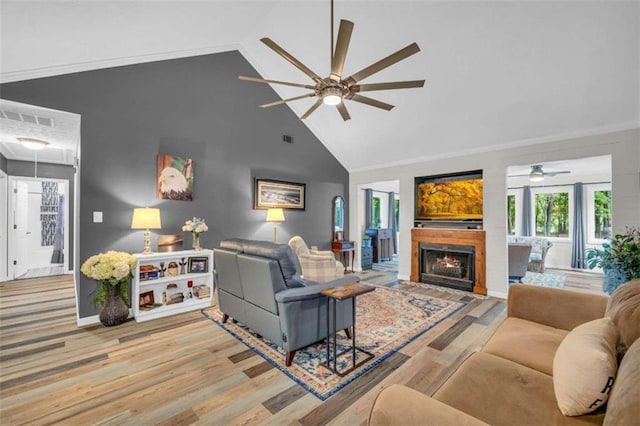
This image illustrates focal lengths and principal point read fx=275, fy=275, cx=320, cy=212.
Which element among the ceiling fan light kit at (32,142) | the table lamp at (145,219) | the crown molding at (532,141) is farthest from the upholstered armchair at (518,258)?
the ceiling fan light kit at (32,142)

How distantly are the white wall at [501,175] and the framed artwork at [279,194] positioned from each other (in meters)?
1.60

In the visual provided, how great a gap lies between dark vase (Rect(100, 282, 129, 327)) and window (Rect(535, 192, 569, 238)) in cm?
909

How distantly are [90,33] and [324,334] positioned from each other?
383 cm

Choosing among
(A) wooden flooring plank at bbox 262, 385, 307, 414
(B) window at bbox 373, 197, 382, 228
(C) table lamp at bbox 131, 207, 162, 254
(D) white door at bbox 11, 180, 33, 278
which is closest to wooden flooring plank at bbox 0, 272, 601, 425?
(A) wooden flooring plank at bbox 262, 385, 307, 414

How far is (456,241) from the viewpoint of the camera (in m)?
4.94

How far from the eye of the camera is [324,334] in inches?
102

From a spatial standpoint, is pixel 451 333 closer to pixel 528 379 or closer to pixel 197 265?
pixel 528 379

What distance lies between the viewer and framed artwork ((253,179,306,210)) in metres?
5.14

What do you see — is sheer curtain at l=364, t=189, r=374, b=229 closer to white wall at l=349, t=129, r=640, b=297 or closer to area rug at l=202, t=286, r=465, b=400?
white wall at l=349, t=129, r=640, b=297

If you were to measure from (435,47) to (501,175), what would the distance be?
7.75ft

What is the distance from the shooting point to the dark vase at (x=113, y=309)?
320cm

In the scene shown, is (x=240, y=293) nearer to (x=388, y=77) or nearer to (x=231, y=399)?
(x=231, y=399)

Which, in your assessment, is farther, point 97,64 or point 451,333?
point 97,64

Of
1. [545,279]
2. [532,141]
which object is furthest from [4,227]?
[545,279]
